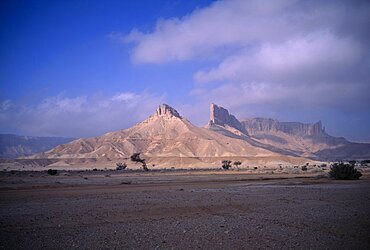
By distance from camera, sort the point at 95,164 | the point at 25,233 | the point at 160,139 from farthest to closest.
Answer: the point at 160,139
the point at 95,164
the point at 25,233

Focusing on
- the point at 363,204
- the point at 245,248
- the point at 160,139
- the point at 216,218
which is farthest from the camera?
the point at 160,139

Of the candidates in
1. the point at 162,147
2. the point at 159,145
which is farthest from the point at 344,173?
the point at 159,145

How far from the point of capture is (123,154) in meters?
159

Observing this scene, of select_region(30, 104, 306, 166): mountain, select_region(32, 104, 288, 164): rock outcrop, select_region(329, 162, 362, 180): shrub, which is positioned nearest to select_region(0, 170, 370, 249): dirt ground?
select_region(329, 162, 362, 180): shrub

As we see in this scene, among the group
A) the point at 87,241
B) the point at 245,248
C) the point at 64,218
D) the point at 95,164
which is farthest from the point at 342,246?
the point at 95,164

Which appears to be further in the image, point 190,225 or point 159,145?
point 159,145

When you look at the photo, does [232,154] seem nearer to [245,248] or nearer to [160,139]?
[160,139]

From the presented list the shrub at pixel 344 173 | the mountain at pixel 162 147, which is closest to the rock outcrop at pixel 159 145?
the mountain at pixel 162 147

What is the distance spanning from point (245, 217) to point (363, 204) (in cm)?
711

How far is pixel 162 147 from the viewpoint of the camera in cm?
16625

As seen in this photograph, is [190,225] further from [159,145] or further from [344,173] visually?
[159,145]

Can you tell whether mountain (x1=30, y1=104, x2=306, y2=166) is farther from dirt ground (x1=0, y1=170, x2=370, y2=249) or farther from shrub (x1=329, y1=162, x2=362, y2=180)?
dirt ground (x1=0, y1=170, x2=370, y2=249)

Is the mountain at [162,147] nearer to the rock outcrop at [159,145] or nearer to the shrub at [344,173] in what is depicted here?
the rock outcrop at [159,145]

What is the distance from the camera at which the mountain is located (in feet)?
479
